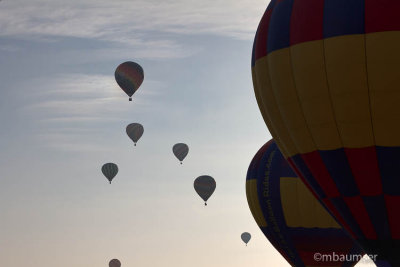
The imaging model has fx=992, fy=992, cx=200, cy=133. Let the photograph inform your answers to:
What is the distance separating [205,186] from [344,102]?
33.5m

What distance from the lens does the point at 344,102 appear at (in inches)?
1075

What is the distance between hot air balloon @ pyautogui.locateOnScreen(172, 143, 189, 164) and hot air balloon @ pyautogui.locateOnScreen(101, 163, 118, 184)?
14.5ft

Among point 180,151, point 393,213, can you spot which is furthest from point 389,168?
point 180,151

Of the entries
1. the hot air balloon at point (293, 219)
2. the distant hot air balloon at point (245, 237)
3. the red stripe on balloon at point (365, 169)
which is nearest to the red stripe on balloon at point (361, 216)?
the red stripe on balloon at point (365, 169)

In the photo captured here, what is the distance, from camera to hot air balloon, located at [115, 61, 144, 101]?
5856cm

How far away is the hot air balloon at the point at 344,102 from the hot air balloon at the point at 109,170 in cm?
3696

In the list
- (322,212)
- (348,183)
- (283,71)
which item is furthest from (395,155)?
(322,212)

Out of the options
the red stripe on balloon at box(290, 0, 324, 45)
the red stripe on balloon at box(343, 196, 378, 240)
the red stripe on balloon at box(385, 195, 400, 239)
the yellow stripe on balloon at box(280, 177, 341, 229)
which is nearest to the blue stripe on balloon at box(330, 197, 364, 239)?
the red stripe on balloon at box(343, 196, 378, 240)

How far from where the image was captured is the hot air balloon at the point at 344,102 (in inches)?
1053

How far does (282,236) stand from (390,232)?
9550 mm

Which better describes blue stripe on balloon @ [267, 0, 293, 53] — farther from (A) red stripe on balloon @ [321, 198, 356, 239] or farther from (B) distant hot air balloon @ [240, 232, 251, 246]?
(B) distant hot air balloon @ [240, 232, 251, 246]

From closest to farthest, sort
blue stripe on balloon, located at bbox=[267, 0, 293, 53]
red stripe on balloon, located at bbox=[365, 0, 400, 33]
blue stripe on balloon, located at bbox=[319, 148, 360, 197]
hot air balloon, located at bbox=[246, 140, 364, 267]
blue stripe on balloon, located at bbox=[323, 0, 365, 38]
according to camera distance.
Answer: red stripe on balloon, located at bbox=[365, 0, 400, 33], blue stripe on balloon, located at bbox=[323, 0, 365, 38], blue stripe on balloon, located at bbox=[319, 148, 360, 197], blue stripe on balloon, located at bbox=[267, 0, 293, 53], hot air balloon, located at bbox=[246, 140, 364, 267]

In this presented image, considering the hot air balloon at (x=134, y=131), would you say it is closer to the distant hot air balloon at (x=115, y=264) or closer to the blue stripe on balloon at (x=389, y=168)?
the distant hot air balloon at (x=115, y=264)

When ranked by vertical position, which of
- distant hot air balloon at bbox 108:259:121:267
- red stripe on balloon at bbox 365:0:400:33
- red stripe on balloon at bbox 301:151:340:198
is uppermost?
distant hot air balloon at bbox 108:259:121:267
